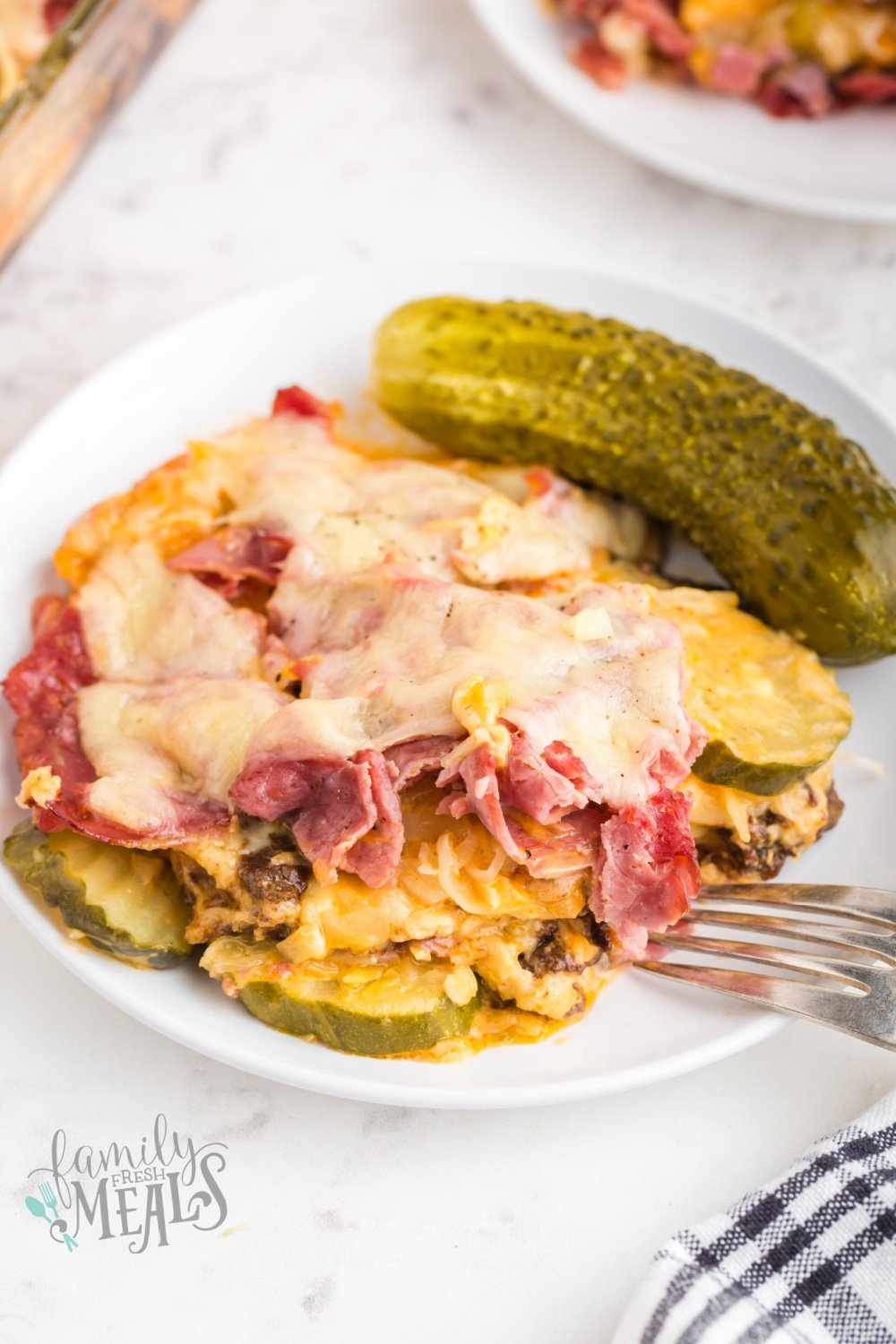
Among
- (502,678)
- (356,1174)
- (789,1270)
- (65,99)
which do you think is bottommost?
(789,1270)

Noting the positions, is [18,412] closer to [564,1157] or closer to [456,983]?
[456,983]

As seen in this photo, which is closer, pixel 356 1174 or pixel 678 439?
pixel 356 1174

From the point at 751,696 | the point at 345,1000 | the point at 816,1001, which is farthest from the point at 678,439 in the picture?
the point at 345,1000

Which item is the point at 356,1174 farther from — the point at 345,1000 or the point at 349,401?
the point at 349,401

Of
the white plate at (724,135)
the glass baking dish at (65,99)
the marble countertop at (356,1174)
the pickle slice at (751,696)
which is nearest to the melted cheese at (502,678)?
the pickle slice at (751,696)

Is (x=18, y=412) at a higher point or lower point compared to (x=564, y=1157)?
higher

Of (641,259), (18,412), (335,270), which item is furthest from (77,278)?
(641,259)

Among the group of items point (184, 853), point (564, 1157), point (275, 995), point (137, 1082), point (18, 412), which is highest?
point (18, 412)

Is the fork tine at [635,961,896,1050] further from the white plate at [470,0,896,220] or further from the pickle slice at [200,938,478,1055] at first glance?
the white plate at [470,0,896,220]

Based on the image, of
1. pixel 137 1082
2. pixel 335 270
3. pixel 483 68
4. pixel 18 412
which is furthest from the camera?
pixel 483 68
